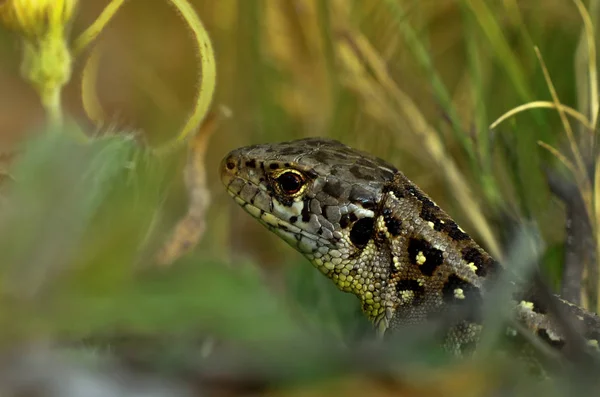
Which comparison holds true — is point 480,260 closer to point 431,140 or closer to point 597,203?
point 597,203

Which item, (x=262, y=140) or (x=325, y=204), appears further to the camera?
(x=262, y=140)

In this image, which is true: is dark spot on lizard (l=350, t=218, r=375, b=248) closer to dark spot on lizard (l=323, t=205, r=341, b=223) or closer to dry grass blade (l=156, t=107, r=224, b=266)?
dark spot on lizard (l=323, t=205, r=341, b=223)

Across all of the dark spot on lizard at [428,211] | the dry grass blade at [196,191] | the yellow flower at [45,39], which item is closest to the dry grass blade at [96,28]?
the yellow flower at [45,39]

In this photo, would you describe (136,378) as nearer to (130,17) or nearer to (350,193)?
(350,193)

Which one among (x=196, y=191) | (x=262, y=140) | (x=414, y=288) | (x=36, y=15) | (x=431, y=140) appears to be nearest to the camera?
(x=36, y=15)

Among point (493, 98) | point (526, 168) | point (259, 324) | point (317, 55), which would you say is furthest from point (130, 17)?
point (259, 324)

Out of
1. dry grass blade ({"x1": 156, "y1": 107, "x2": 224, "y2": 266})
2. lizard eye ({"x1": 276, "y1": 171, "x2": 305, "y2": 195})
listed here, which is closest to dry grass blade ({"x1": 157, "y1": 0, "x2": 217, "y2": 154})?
dry grass blade ({"x1": 156, "y1": 107, "x2": 224, "y2": 266})

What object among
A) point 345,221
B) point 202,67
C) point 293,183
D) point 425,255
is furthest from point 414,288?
point 202,67

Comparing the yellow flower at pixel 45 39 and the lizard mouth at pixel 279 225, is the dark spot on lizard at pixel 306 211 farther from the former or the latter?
the yellow flower at pixel 45 39
